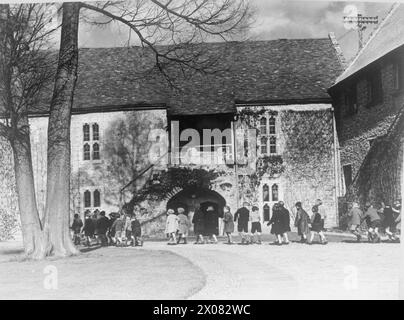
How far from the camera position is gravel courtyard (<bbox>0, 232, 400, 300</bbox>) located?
942 cm

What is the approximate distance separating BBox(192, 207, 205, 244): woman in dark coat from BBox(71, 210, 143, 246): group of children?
1.06m

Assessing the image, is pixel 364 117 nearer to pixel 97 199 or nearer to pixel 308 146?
pixel 308 146

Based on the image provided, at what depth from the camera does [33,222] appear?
35.3ft

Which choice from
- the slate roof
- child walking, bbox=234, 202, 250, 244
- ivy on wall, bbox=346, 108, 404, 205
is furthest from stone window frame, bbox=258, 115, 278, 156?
ivy on wall, bbox=346, 108, 404, 205

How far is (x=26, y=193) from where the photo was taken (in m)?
10.8

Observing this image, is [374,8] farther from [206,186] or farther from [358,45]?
[206,186]

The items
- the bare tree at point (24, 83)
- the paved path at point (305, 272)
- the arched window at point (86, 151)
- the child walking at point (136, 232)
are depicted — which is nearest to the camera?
the paved path at point (305, 272)

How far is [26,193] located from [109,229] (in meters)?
1.67

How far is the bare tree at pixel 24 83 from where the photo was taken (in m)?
10.6

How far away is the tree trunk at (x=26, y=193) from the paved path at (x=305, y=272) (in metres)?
2.81

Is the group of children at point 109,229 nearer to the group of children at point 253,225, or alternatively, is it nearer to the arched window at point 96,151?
the group of children at point 253,225

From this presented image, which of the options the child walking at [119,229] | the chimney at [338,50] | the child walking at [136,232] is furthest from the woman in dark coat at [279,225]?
the chimney at [338,50]

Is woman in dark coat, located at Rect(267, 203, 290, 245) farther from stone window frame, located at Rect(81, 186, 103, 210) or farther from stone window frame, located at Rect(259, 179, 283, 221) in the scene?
stone window frame, located at Rect(81, 186, 103, 210)

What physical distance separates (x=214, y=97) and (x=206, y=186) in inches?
72.5
